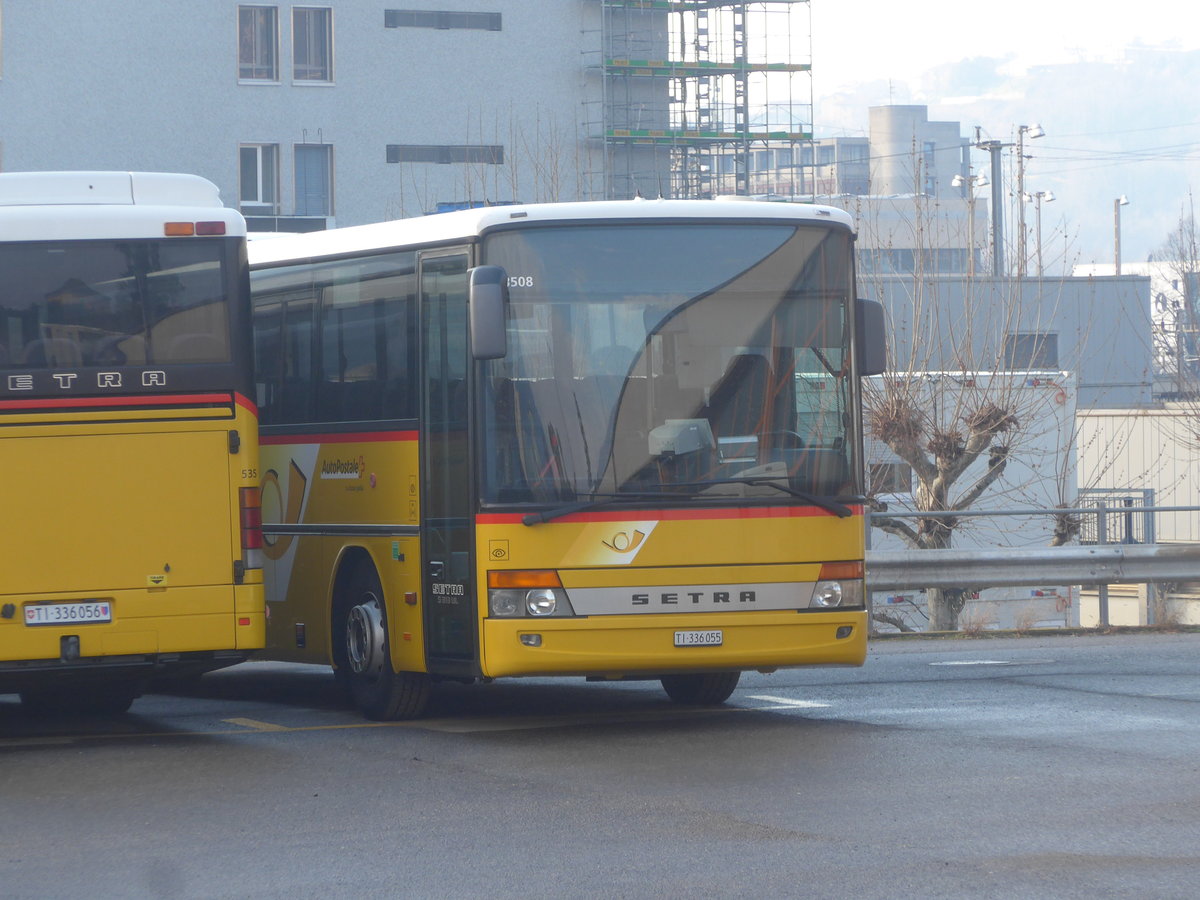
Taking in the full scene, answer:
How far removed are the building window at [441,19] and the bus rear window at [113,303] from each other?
4439cm

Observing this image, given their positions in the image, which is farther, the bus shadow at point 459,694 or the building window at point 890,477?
the building window at point 890,477

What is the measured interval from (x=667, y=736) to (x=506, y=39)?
46.2m

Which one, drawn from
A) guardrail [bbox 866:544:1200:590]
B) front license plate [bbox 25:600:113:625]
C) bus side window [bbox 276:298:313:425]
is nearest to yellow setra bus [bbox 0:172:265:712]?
front license plate [bbox 25:600:113:625]

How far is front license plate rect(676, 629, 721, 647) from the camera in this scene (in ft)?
35.1

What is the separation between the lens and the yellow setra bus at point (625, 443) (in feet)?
34.7

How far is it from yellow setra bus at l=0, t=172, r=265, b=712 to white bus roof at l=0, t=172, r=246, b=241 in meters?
0.01

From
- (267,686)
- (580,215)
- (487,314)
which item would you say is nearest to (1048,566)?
(267,686)

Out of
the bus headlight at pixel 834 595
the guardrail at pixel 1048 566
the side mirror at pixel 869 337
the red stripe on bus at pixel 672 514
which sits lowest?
the guardrail at pixel 1048 566

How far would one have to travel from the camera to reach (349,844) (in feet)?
25.3

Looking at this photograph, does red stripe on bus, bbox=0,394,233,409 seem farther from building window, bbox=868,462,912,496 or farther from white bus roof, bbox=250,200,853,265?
building window, bbox=868,462,912,496

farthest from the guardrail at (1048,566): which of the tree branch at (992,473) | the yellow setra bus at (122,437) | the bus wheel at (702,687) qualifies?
the yellow setra bus at (122,437)

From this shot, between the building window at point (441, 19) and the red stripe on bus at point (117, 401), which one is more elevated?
the building window at point (441, 19)

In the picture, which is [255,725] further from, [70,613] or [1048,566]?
[1048,566]

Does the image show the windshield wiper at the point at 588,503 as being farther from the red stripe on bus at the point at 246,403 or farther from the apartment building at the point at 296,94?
the apartment building at the point at 296,94
